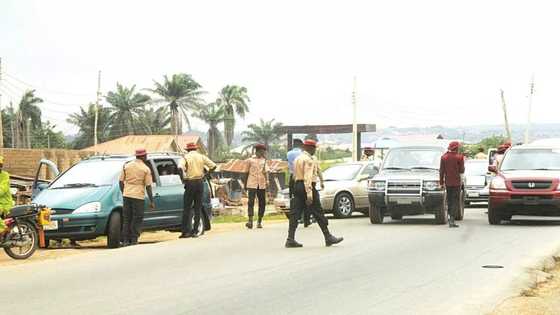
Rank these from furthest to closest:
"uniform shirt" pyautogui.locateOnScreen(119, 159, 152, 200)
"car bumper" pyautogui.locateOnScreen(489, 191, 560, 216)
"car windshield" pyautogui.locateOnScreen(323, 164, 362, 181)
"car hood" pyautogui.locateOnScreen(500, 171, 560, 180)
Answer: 1. "car windshield" pyautogui.locateOnScreen(323, 164, 362, 181)
2. "car hood" pyautogui.locateOnScreen(500, 171, 560, 180)
3. "car bumper" pyautogui.locateOnScreen(489, 191, 560, 216)
4. "uniform shirt" pyautogui.locateOnScreen(119, 159, 152, 200)

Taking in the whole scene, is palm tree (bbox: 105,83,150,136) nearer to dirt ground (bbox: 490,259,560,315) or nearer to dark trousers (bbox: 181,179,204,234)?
dark trousers (bbox: 181,179,204,234)

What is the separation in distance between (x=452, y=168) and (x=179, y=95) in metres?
70.8

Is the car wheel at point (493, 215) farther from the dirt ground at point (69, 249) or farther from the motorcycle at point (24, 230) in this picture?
the motorcycle at point (24, 230)

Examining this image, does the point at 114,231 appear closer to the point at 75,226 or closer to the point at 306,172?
the point at 75,226

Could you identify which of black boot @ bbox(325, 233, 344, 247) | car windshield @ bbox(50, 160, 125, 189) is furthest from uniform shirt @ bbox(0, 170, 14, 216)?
black boot @ bbox(325, 233, 344, 247)

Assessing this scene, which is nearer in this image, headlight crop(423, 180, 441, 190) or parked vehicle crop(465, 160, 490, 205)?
headlight crop(423, 180, 441, 190)

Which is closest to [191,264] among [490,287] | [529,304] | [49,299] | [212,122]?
[49,299]

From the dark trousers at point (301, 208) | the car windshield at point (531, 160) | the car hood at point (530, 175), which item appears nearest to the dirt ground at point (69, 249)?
the dark trousers at point (301, 208)

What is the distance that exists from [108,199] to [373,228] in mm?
6054

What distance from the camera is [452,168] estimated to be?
18547 millimetres

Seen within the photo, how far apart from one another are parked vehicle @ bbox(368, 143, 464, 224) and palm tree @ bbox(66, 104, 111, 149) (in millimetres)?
70844

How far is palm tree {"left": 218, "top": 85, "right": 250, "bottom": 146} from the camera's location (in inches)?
3824

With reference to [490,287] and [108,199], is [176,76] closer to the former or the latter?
[108,199]

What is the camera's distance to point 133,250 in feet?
47.1
